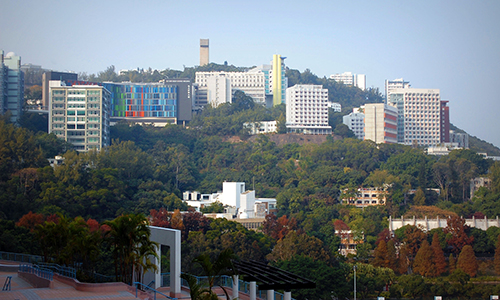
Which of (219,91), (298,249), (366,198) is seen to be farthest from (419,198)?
(219,91)

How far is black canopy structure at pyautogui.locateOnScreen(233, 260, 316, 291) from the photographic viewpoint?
53.4 feet

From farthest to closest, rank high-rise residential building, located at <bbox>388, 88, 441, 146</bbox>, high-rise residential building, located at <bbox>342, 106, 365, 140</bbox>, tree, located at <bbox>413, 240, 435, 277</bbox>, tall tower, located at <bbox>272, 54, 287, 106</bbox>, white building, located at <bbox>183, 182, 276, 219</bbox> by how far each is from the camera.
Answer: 1. tall tower, located at <bbox>272, 54, 287, 106</bbox>
2. high-rise residential building, located at <bbox>388, 88, 441, 146</bbox>
3. high-rise residential building, located at <bbox>342, 106, 365, 140</bbox>
4. white building, located at <bbox>183, 182, 276, 219</bbox>
5. tree, located at <bbox>413, 240, 435, 277</bbox>

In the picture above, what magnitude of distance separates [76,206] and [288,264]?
2075 centimetres

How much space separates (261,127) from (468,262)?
144ft

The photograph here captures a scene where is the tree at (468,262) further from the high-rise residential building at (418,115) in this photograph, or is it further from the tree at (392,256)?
the high-rise residential building at (418,115)

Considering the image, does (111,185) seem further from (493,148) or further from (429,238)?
(493,148)

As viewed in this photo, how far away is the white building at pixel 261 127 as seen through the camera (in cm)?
8748

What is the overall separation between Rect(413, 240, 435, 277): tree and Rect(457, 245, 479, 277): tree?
2.51 m

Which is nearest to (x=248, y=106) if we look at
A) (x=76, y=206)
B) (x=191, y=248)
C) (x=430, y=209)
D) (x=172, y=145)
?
(x=172, y=145)

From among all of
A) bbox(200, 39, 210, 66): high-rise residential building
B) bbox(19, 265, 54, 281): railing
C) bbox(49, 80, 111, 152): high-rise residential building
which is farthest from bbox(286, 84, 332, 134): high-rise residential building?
bbox(19, 265, 54, 281): railing

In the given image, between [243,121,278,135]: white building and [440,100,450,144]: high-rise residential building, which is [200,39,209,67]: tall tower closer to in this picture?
[243,121,278,135]: white building

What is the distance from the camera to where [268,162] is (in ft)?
251

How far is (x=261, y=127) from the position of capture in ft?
289

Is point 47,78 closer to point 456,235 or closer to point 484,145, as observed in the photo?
point 456,235
